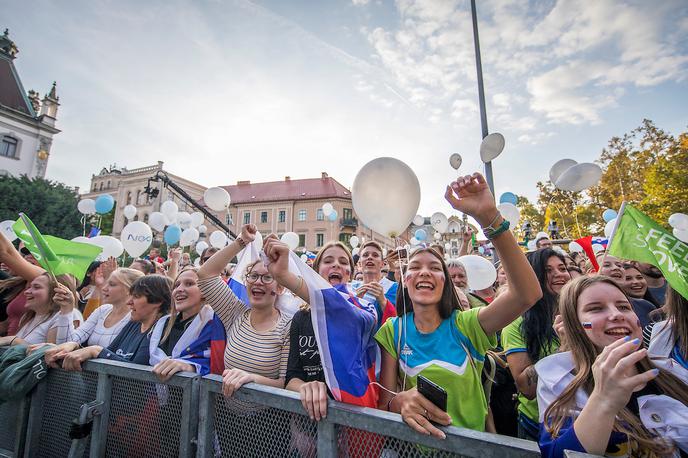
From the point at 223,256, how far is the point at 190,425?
123 cm

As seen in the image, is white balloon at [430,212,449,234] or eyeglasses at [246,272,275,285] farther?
white balloon at [430,212,449,234]

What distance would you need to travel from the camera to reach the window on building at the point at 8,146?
33.7 metres

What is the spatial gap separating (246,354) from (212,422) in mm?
476

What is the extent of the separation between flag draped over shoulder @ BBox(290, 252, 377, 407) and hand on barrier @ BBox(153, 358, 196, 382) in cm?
91

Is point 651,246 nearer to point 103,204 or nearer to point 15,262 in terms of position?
point 15,262

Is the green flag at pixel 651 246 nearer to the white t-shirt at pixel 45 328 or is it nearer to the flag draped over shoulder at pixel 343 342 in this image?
the flag draped over shoulder at pixel 343 342

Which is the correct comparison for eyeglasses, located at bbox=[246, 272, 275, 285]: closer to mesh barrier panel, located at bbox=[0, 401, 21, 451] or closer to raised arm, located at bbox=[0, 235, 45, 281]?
mesh barrier panel, located at bbox=[0, 401, 21, 451]

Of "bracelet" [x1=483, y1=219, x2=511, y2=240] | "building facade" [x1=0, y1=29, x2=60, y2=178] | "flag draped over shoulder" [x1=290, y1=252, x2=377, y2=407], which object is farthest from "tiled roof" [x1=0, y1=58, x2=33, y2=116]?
"bracelet" [x1=483, y1=219, x2=511, y2=240]

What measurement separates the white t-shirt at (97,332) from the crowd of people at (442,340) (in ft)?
0.04

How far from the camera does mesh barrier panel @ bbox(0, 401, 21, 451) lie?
7.86 ft

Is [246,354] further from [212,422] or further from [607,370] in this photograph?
[607,370]

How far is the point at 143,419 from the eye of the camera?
2.01 metres

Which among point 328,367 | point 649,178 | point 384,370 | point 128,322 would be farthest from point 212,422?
point 649,178

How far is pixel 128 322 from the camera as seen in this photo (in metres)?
3.00
